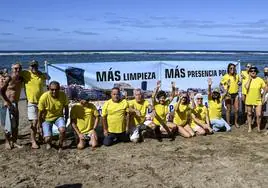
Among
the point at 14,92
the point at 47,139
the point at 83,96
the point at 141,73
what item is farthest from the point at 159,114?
the point at 14,92

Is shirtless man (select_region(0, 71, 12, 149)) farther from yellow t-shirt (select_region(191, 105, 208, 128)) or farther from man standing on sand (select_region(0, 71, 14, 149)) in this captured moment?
yellow t-shirt (select_region(191, 105, 208, 128))

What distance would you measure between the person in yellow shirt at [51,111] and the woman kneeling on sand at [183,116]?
8.38 ft

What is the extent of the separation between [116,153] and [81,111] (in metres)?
1.26

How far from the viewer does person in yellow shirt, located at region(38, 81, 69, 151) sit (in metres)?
7.69

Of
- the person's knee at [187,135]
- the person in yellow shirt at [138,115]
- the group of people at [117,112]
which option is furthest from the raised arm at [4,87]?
the person's knee at [187,135]

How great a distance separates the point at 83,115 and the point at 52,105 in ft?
2.42

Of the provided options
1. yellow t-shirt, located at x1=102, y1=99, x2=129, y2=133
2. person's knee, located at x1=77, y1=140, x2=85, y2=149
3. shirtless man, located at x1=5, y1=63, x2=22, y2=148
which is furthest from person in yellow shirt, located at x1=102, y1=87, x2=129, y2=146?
shirtless man, located at x1=5, y1=63, x2=22, y2=148

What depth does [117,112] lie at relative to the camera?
8.26 meters

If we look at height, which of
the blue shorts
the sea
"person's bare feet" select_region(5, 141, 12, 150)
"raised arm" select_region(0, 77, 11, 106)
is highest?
the sea

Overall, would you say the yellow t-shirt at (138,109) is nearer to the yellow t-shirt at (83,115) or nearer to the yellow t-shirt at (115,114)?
the yellow t-shirt at (115,114)

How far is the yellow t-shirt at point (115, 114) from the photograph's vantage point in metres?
8.26

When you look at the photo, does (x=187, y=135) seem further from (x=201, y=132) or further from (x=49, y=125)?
(x=49, y=125)

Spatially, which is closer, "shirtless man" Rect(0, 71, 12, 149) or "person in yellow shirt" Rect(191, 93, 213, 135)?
"shirtless man" Rect(0, 71, 12, 149)

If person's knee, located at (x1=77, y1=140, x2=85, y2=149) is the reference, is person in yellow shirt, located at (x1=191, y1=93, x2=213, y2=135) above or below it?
above
